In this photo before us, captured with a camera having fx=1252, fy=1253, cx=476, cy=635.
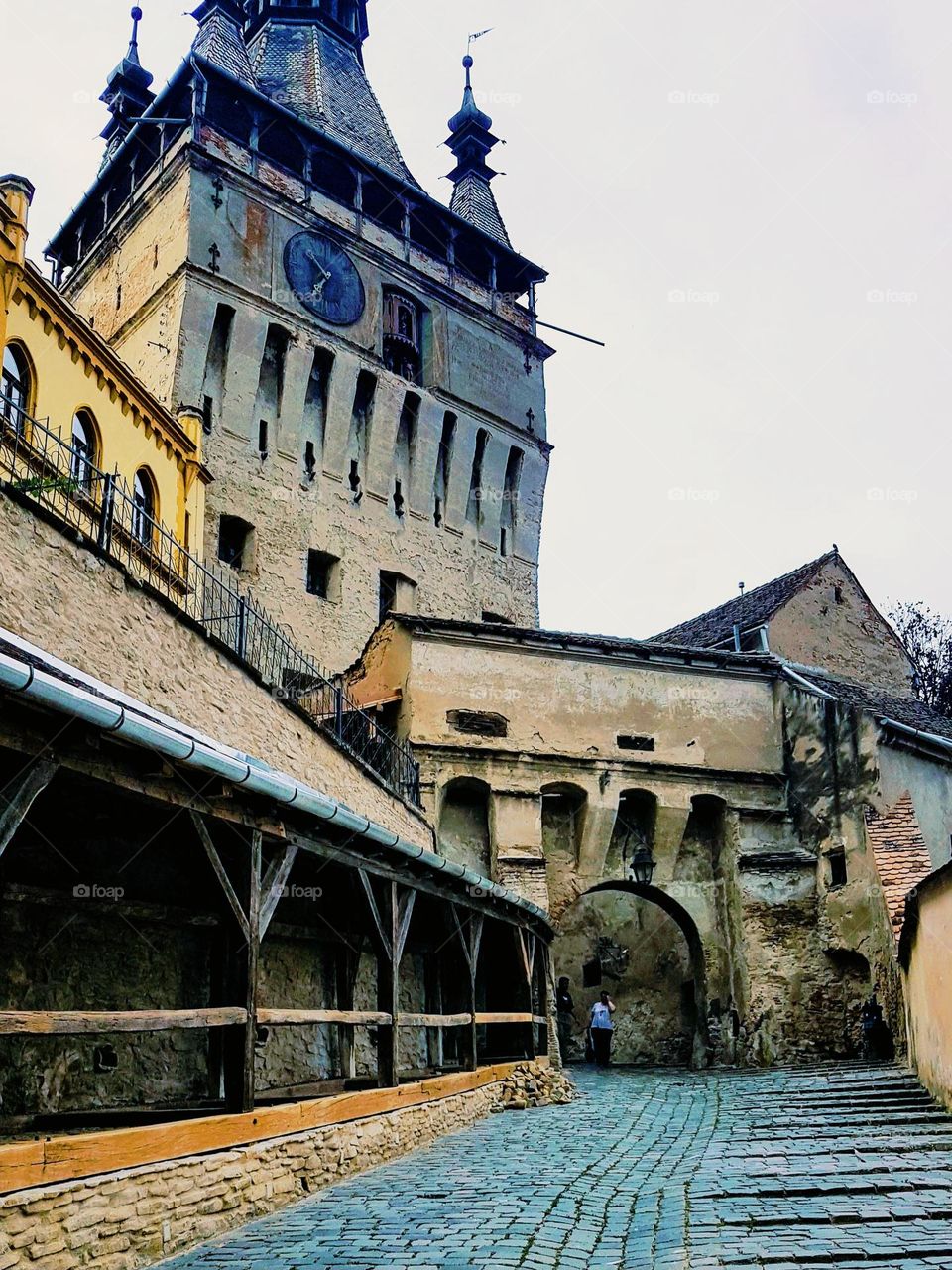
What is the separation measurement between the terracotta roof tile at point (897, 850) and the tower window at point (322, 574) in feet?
41.6

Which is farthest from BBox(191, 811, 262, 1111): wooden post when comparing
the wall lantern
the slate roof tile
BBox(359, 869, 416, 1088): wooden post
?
the slate roof tile

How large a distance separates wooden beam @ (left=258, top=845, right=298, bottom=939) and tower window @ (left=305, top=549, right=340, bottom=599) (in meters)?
19.6

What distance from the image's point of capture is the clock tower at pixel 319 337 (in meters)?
26.8

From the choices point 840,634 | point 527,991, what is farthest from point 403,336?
point 527,991

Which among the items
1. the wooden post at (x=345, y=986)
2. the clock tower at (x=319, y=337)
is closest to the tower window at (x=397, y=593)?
the clock tower at (x=319, y=337)

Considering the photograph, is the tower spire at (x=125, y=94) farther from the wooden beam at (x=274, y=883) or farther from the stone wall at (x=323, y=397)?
the wooden beam at (x=274, y=883)

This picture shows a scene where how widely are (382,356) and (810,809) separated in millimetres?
14727

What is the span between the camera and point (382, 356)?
29891 mm

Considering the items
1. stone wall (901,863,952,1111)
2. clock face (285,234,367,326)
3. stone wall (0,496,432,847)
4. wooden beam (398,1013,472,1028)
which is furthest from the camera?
clock face (285,234,367,326)

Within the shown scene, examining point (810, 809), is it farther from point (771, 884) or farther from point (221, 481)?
point (221, 481)

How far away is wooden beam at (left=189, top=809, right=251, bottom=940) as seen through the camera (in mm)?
7340

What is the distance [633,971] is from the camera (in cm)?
2594

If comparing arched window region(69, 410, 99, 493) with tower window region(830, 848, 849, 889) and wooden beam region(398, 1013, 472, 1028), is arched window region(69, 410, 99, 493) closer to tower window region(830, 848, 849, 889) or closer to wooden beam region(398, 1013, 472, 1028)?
wooden beam region(398, 1013, 472, 1028)

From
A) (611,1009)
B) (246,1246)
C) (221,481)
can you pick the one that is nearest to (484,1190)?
(246,1246)
